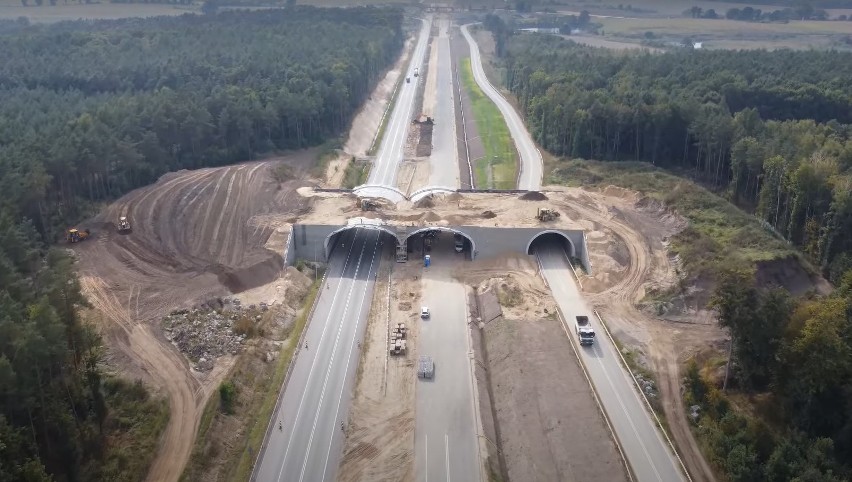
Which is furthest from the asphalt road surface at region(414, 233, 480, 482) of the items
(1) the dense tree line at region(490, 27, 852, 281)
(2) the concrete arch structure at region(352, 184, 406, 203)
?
(1) the dense tree line at region(490, 27, 852, 281)

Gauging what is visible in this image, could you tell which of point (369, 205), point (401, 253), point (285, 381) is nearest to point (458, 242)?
point (401, 253)

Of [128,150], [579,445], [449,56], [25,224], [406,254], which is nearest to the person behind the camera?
[579,445]

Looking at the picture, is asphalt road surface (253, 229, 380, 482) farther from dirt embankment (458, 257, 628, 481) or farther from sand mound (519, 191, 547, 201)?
sand mound (519, 191, 547, 201)

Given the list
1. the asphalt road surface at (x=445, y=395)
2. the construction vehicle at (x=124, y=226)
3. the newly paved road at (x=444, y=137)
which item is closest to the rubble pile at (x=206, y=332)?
the asphalt road surface at (x=445, y=395)

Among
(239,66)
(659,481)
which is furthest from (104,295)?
(239,66)

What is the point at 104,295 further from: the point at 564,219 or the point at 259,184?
the point at 564,219

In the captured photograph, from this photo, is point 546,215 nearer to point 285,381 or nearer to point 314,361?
point 314,361
